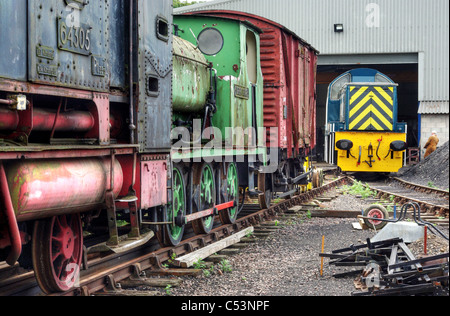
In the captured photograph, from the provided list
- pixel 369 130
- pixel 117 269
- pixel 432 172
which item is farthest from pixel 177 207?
pixel 432 172

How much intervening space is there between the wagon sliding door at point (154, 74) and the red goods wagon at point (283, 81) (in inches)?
144

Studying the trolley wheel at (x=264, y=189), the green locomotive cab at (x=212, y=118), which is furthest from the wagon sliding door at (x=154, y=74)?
the trolley wheel at (x=264, y=189)

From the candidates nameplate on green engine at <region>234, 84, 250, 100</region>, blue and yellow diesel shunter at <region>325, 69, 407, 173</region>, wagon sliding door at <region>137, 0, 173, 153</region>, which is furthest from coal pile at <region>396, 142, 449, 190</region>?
wagon sliding door at <region>137, 0, 173, 153</region>

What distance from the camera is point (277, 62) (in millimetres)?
11391

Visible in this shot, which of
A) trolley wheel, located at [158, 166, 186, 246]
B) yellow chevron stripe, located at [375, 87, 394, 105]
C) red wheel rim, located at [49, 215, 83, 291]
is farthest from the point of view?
yellow chevron stripe, located at [375, 87, 394, 105]

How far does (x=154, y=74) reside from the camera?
6434 millimetres

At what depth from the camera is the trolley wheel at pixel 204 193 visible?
835 cm

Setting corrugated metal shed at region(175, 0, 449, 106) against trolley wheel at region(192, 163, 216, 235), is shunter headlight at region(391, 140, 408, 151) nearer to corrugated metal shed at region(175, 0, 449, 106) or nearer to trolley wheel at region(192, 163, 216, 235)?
corrugated metal shed at region(175, 0, 449, 106)

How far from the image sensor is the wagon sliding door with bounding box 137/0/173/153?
6.16 metres

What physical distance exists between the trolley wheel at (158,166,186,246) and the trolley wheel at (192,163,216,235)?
0.49 metres

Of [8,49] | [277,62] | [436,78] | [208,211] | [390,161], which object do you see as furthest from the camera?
[436,78]

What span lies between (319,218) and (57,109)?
7.49m

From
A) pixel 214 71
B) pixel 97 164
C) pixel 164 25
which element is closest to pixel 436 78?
pixel 214 71

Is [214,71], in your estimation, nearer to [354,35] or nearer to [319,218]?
[319,218]
